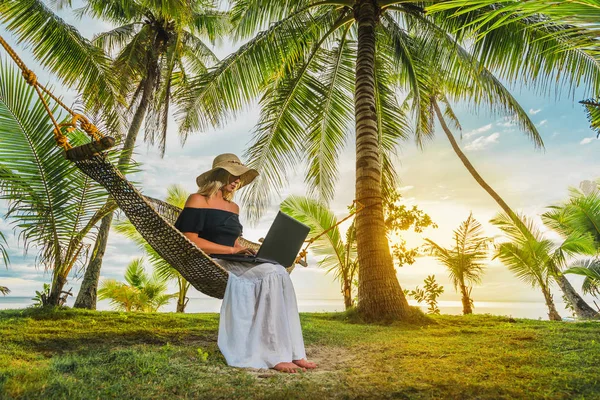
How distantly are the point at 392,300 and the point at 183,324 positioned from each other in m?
2.31

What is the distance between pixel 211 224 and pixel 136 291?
8822mm

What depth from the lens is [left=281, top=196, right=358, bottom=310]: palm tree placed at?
24.0ft

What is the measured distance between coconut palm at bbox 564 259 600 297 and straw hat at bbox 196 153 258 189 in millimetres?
6350

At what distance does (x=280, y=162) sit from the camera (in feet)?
21.1

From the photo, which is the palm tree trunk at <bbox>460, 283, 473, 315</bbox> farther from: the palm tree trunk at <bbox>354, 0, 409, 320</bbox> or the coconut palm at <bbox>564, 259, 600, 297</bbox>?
the palm tree trunk at <bbox>354, 0, 409, 320</bbox>

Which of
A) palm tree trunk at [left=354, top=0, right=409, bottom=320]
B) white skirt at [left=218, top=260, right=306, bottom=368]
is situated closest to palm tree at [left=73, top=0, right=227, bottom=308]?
palm tree trunk at [left=354, top=0, right=409, bottom=320]

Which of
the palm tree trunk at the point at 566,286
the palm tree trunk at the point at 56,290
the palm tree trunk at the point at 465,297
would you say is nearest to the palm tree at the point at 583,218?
the palm tree trunk at the point at 566,286

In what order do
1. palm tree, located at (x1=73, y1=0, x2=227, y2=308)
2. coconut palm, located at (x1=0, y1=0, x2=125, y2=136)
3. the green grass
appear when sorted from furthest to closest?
palm tree, located at (x1=73, y1=0, x2=227, y2=308) → coconut palm, located at (x1=0, y1=0, x2=125, y2=136) → the green grass

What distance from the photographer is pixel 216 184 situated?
107 inches

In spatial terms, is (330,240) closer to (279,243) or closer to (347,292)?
(347,292)

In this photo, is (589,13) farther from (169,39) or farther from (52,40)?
(169,39)

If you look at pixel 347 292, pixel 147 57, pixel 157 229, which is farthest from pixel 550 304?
pixel 147 57

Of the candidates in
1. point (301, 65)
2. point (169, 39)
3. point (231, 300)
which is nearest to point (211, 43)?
point (169, 39)

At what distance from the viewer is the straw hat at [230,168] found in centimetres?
273
